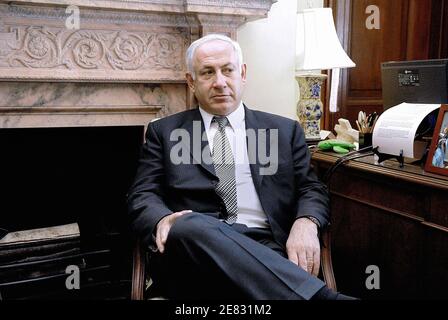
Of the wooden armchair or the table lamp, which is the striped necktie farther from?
the table lamp

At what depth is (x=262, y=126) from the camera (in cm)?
162

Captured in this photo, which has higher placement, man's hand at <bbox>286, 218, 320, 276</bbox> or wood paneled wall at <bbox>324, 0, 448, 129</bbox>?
wood paneled wall at <bbox>324, 0, 448, 129</bbox>

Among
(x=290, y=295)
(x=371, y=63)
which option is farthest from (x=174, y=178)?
(x=371, y=63)

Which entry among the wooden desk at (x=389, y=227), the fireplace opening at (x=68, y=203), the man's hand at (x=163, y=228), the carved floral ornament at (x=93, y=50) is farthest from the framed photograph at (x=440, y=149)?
the fireplace opening at (x=68, y=203)

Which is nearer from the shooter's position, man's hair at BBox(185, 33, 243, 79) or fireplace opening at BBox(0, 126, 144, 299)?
man's hair at BBox(185, 33, 243, 79)

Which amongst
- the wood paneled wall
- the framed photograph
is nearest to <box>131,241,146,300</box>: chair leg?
the framed photograph

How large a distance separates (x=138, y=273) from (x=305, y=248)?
0.47 meters

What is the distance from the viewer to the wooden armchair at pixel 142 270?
1.32 metres

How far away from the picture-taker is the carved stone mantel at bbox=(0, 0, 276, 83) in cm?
179

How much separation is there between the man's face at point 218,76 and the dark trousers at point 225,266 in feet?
1.57

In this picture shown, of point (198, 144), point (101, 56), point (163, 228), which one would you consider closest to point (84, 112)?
point (101, 56)

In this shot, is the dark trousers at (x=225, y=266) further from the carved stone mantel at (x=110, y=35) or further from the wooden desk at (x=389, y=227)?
the carved stone mantel at (x=110, y=35)

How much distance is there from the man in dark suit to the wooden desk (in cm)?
19

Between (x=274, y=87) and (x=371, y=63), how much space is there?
3.20 ft
